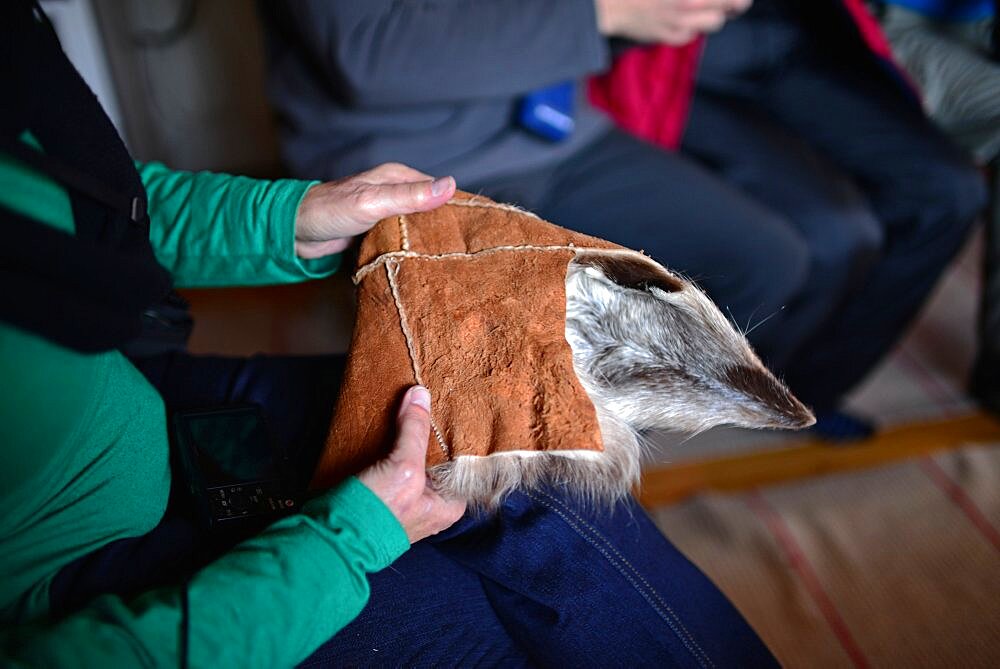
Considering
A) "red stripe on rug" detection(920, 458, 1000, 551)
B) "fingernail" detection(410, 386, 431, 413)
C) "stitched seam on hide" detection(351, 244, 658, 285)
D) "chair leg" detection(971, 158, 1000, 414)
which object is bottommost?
"red stripe on rug" detection(920, 458, 1000, 551)

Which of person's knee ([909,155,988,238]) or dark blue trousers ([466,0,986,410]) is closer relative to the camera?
dark blue trousers ([466,0,986,410])

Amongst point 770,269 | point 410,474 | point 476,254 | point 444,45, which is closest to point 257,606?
point 410,474

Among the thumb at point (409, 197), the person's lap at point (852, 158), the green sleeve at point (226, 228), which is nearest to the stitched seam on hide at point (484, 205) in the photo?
the thumb at point (409, 197)

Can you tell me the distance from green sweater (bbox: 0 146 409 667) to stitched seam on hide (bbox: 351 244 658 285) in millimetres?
152

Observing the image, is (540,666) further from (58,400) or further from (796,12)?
(796,12)

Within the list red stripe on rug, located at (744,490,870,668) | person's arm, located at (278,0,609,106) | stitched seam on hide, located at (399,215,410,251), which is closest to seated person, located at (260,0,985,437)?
person's arm, located at (278,0,609,106)

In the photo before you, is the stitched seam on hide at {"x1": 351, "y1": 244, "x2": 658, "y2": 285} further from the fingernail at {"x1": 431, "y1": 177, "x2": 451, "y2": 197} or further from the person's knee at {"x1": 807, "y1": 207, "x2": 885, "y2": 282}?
the person's knee at {"x1": 807, "y1": 207, "x2": 885, "y2": 282}

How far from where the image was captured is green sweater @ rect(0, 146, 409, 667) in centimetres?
41

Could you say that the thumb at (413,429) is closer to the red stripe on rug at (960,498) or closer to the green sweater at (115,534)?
the green sweater at (115,534)

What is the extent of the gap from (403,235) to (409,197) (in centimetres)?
3

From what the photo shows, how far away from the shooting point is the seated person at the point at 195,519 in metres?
0.42

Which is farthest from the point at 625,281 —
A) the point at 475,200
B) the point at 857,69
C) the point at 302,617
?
the point at 857,69

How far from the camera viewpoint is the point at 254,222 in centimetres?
61

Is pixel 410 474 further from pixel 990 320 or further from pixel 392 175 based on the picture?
pixel 990 320
